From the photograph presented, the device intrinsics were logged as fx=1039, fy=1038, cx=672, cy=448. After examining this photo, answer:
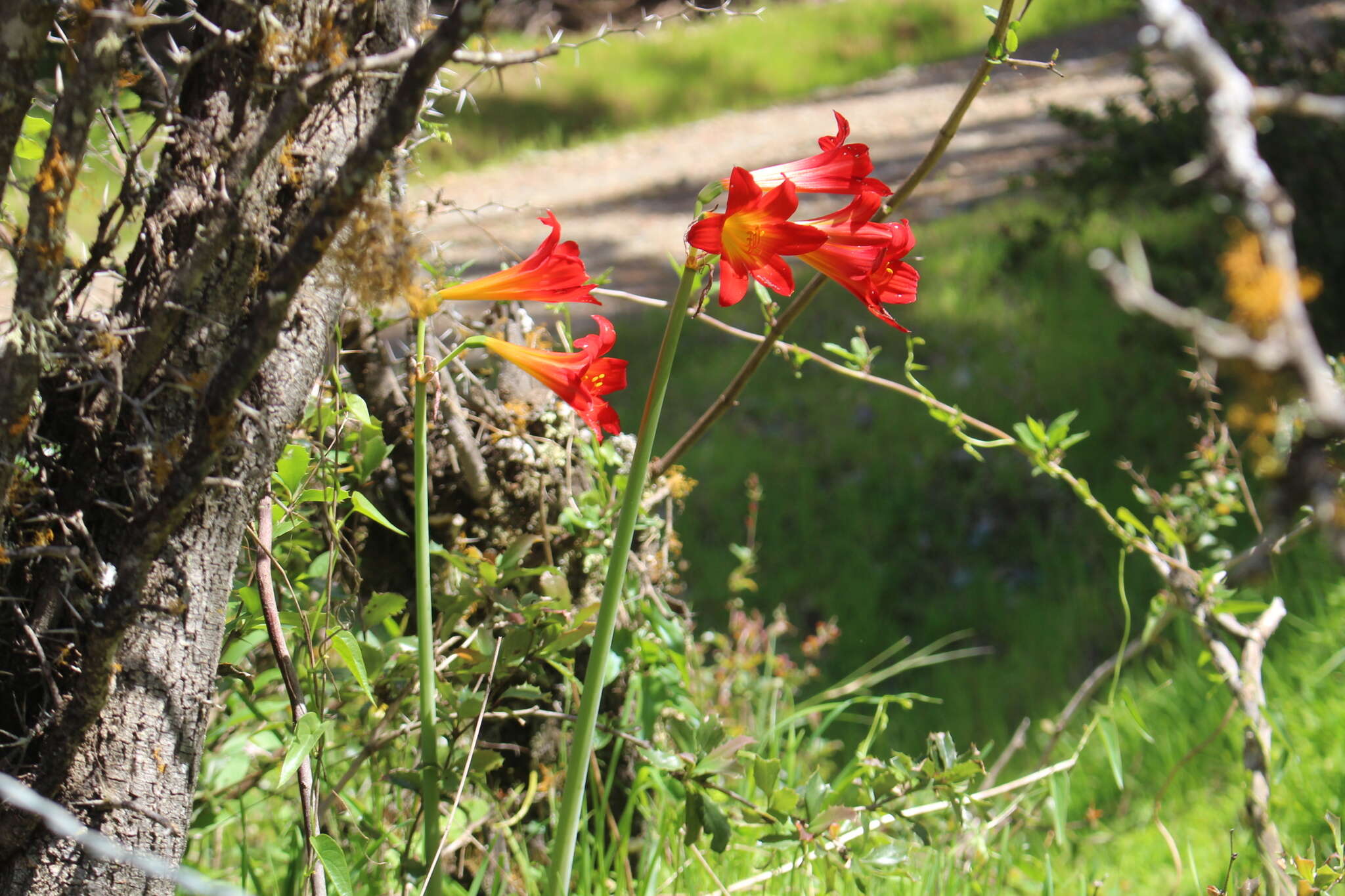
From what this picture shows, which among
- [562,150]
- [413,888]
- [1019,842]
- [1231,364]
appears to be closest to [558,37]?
[1231,364]

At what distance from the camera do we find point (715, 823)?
131 centimetres

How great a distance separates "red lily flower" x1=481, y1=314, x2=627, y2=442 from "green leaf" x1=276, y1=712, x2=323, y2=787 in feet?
1.49

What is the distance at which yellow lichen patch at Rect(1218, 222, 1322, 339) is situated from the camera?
479 mm

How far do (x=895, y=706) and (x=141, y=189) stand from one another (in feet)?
9.74

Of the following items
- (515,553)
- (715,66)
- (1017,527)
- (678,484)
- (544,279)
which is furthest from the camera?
(715,66)

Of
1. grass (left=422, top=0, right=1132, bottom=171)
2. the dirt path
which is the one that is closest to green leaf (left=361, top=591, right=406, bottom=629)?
the dirt path

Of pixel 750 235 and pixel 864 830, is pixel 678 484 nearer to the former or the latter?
pixel 864 830

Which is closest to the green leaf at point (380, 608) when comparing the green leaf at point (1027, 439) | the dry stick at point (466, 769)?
the dry stick at point (466, 769)

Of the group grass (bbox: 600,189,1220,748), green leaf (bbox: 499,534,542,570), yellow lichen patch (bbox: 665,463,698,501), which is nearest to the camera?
green leaf (bbox: 499,534,542,570)

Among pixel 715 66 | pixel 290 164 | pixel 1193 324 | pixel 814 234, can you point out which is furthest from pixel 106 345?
pixel 715 66

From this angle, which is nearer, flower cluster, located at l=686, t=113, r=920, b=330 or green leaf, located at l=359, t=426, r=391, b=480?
flower cluster, located at l=686, t=113, r=920, b=330

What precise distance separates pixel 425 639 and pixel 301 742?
167 mm

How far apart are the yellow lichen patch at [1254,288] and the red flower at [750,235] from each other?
500 mm

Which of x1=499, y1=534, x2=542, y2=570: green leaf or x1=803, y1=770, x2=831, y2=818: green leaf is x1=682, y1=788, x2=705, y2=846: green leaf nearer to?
x1=803, y1=770, x2=831, y2=818: green leaf
